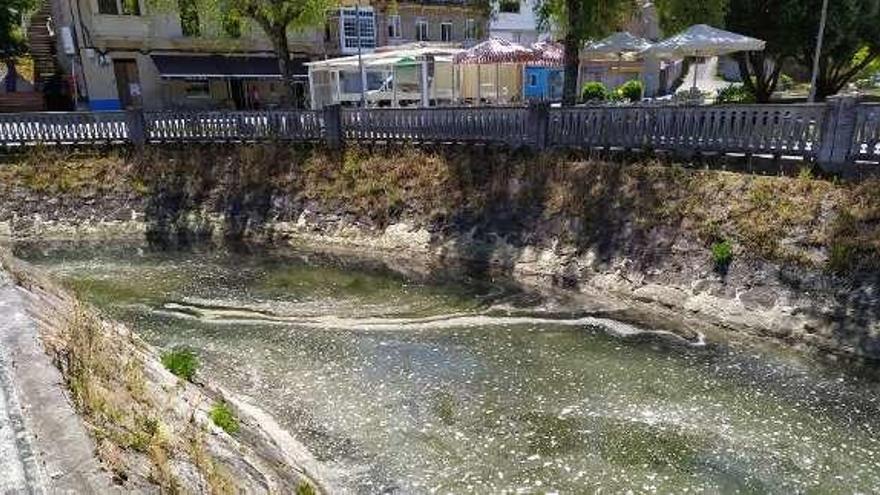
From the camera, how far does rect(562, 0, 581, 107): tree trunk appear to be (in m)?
19.8

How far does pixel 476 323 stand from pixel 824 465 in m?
6.68

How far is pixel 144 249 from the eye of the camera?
19.9 meters

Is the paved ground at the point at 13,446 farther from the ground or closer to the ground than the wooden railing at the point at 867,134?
closer to the ground

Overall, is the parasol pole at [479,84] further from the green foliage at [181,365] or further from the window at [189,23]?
the green foliage at [181,365]

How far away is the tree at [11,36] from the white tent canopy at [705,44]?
3233 cm

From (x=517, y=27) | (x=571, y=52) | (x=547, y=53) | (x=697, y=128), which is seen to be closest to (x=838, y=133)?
(x=697, y=128)

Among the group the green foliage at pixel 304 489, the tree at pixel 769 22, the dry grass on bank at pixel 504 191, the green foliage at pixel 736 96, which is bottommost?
the green foliage at pixel 304 489

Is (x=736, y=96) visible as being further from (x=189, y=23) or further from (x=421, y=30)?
(x=189, y=23)

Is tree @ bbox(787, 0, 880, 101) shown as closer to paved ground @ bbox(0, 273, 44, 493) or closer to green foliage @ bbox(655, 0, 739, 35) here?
green foliage @ bbox(655, 0, 739, 35)

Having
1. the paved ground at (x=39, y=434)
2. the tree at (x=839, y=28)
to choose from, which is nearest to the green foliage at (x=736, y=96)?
the tree at (x=839, y=28)

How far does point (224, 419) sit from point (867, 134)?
1337cm

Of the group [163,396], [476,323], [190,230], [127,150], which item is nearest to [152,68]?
[127,150]

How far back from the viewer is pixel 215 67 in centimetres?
3594

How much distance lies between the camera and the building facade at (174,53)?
3319 centimetres
